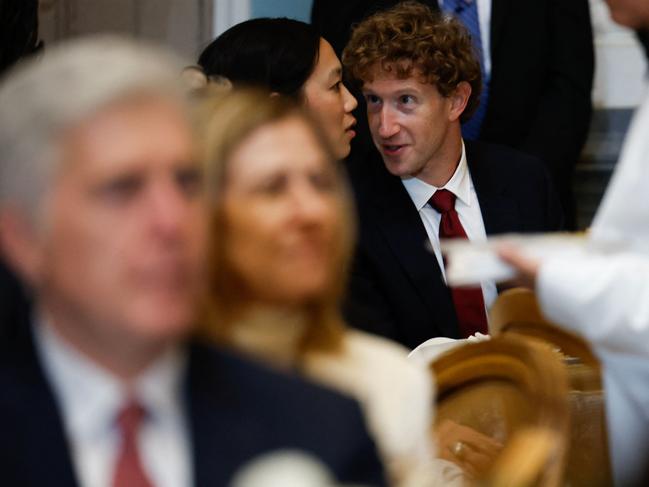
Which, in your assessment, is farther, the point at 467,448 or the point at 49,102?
the point at 467,448

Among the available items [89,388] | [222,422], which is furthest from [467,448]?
[89,388]

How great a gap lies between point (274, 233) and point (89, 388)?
364 millimetres

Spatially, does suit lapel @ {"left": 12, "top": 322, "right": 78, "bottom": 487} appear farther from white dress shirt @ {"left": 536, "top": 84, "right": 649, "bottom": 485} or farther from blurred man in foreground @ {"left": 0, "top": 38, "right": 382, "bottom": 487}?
white dress shirt @ {"left": 536, "top": 84, "right": 649, "bottom": 485}

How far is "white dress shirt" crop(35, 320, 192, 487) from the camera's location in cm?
139

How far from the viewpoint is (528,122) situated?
5246 mm

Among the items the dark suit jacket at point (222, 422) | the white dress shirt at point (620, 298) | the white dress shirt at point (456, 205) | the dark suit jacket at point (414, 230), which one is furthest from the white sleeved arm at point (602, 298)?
the white dress shirt at point (456, 205)

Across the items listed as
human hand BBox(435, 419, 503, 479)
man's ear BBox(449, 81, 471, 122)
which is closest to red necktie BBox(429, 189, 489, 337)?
man's ear BBox(449, 81, 471, 122)

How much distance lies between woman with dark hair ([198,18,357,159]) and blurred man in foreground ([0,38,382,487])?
2511 millimetres

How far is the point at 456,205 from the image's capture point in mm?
4258

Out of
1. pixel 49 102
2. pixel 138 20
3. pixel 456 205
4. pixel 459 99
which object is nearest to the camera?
pixel 49 102

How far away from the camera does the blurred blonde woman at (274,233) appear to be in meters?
1.67

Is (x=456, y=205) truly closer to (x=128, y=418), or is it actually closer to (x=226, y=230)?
(x=226, y=230)

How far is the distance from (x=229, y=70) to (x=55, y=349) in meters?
2.60

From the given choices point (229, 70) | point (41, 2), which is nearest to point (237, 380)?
point (229, 70)
